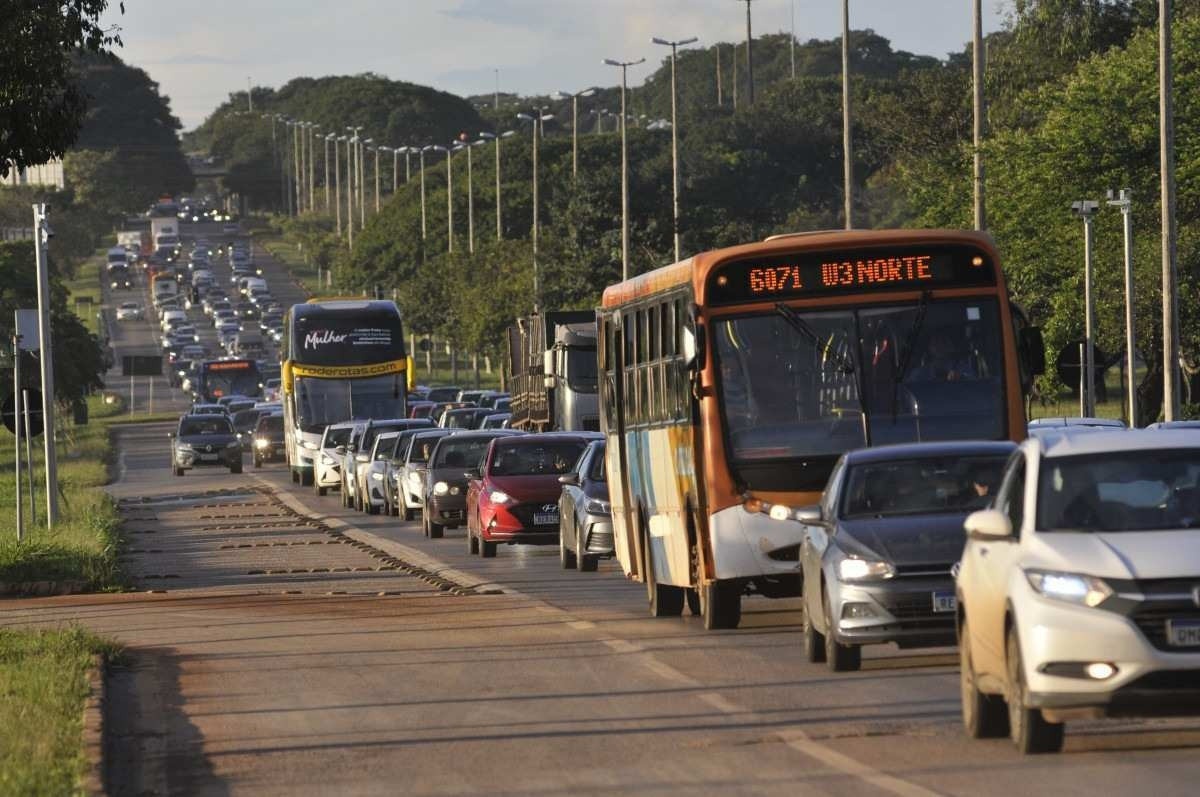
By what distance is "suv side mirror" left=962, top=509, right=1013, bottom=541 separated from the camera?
1216 cm

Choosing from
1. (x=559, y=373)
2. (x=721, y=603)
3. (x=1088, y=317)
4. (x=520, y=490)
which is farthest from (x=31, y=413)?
(x=1088, y=317)

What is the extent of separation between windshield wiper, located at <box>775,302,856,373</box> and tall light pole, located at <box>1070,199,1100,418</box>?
30618mm

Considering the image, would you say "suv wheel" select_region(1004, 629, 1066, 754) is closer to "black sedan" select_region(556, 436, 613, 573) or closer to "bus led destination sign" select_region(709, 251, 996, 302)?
"bus led destination sign" select_region(709, 251, 996, 302)

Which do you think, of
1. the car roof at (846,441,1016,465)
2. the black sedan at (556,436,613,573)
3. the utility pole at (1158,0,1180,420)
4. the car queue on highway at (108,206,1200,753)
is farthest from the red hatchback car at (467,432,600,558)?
the car roof at (846,441,1016,465)

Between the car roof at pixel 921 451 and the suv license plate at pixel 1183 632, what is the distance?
18.0ft

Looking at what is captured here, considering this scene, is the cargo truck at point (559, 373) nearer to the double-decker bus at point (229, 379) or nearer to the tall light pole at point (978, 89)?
the tall light pole at point (978, 89)

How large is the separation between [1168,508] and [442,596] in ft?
47.2

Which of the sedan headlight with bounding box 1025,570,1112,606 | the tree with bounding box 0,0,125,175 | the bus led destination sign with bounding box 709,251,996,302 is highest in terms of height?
the tree with bounding box 0,0,125,175

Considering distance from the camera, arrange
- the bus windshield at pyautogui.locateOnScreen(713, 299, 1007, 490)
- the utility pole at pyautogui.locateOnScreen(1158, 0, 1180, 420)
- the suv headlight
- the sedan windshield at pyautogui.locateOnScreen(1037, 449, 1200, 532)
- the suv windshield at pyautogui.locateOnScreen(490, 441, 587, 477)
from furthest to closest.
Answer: the utility pole at pyautogui.locateOnScreen(1158, 0, 1180, 420) < the suv windshield at pyautogui.locateOnScreen(490, 441, 587, 477) < the suv headlight < the bus windshield at pyautogui.locateOnScreen(713, 299, 1007, 490) < the sedan windshield at pyautogui.locateOnScreen(1037, 449, 1200, 532)

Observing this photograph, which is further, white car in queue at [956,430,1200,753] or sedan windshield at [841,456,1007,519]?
sedan windshield at [841,456,1007,519]

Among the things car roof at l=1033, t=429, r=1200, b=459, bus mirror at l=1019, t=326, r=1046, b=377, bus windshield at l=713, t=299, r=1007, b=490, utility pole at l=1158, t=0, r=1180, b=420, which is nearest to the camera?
car roof at l=1033, t=429, r=1200, b=459

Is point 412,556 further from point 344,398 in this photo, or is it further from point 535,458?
point 344,398

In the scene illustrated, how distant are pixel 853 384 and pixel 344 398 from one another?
140ft

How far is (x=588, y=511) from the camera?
96.1 ft
